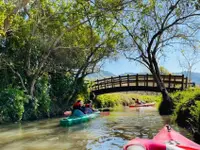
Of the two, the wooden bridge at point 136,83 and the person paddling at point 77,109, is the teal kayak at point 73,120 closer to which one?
the person paddling at point 77,109

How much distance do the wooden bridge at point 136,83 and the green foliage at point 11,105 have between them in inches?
481

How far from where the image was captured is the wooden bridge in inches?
965

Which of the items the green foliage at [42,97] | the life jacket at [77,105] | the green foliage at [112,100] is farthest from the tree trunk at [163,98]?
the green foliage at [112,100]

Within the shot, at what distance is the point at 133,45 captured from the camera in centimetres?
2353

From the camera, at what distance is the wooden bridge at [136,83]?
24.5 m

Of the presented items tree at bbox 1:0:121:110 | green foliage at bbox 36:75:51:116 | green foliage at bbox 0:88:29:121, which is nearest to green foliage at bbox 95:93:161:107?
tree at bbox 1:0:121:110

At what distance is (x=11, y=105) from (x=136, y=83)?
43.0ft

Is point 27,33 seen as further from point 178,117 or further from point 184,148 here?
point 184,148

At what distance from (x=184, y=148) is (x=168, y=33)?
1738 cm

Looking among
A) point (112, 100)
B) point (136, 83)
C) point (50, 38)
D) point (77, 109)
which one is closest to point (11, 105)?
point (77, 109)

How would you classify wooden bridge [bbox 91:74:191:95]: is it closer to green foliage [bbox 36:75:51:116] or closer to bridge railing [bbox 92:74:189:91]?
bridge railing [bbox 92:74:189:91]

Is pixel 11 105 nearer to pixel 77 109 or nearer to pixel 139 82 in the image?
pixel 77 109

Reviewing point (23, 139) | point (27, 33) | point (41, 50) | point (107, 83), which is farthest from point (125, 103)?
point (23, 139)

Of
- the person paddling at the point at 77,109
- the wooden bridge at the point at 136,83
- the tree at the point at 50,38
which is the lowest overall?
the person paddling at the point at 77,109
